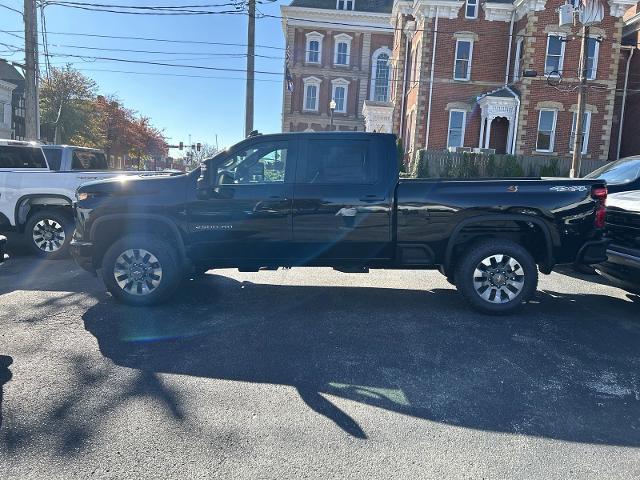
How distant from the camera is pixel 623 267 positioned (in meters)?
5.81

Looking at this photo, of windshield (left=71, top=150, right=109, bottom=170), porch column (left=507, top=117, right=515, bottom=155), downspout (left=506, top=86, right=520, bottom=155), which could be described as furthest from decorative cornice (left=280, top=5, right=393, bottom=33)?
windshield (left=71, top=150, right=109, bottom=170)

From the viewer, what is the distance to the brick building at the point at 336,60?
40.9 m

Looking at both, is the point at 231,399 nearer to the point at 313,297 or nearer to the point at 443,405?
the point at 443,405

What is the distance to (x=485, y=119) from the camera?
2528 centimetres

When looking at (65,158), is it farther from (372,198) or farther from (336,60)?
(336,60)

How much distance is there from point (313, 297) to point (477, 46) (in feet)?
77.2

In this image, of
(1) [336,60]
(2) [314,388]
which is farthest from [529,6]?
(2) [314,388]

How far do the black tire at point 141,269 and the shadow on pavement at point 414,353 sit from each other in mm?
183

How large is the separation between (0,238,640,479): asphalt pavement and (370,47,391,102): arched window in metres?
39.0

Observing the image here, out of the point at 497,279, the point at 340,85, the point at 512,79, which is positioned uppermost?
the point at 340,85

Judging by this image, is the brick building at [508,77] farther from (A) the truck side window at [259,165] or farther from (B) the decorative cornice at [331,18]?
(A) the truck side window at [259,165]

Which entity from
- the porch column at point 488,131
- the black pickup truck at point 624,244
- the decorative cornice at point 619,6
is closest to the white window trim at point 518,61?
the porch column at point 488,131

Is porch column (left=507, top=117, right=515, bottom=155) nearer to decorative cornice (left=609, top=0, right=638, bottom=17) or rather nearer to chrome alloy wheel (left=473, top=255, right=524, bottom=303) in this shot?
decorative cornice (left=609, top=0, right=638, bottom=17)

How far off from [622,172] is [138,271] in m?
7.58
